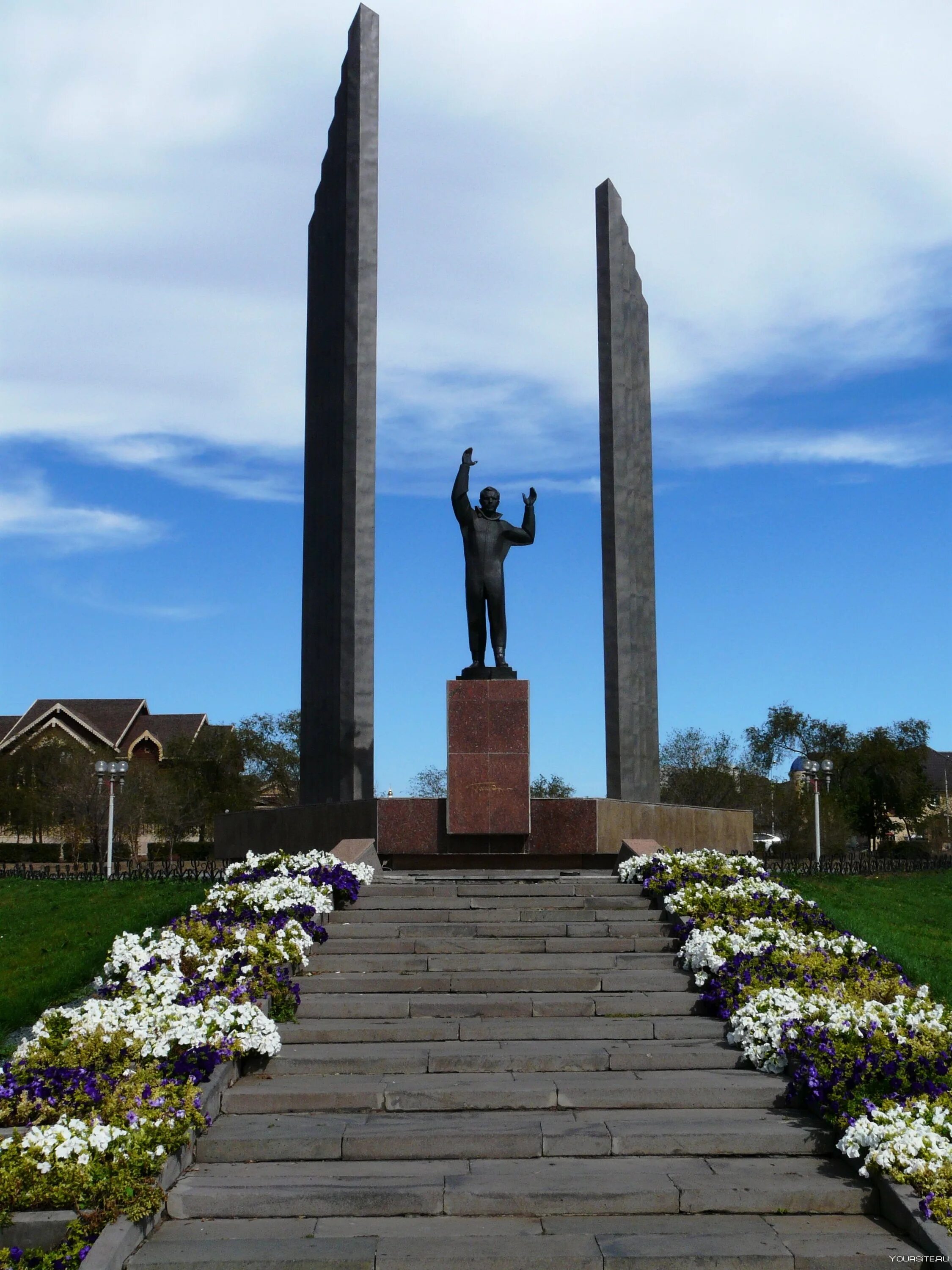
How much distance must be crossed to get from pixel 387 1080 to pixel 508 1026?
1.16 m

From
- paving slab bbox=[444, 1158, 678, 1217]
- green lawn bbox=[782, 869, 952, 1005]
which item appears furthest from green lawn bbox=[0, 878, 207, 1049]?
green lawn bbox=[782, 869, 952, 1005]

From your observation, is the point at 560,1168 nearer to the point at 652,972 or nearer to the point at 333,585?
the point at 652,972

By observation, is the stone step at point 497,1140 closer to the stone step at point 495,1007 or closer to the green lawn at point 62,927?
the stone step at point 495,1007

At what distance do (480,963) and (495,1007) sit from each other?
0.81 m

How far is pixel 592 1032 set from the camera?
26.7 ft

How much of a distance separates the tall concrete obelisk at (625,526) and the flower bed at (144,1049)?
444 inches

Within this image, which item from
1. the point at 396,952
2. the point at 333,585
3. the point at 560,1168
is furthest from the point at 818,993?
the point at 333,585

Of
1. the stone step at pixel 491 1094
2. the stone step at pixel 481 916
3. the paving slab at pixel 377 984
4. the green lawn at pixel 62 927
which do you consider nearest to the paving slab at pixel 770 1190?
the stone step at pixel 491 1094

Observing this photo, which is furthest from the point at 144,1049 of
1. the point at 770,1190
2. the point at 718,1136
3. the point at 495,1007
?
the point at 770,1190

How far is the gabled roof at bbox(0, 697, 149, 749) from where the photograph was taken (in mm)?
49125

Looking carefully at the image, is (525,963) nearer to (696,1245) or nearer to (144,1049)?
(144,1049)

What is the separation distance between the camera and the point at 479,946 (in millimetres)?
9680

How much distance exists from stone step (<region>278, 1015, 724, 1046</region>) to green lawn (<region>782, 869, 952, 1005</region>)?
9.41ft

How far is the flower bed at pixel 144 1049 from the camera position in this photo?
18.1ft
